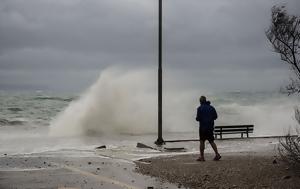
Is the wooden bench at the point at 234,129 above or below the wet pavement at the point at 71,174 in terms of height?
above

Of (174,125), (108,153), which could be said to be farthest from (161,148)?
(174,125)

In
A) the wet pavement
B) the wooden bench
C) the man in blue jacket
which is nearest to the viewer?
the wet pavement

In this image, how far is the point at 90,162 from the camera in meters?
14.3

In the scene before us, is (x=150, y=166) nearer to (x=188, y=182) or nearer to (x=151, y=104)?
(x=188, y=182)

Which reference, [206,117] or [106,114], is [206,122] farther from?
[106,114]

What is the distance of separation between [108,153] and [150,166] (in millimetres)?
4657

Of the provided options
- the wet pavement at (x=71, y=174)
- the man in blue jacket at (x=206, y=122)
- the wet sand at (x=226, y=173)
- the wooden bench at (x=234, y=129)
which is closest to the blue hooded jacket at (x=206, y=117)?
the man in blue jacket at (x=206, y=122)

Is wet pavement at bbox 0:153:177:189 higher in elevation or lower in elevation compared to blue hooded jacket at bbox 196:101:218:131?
lower

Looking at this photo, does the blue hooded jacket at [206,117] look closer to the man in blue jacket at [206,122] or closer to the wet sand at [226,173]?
the man in blue jacket at [206,122]

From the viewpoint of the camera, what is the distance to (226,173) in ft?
35.5

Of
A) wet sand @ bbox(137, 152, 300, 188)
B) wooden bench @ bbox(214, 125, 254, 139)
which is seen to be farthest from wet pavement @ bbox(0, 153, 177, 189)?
wooden bench @ bbox(214, 125, 254, 139)

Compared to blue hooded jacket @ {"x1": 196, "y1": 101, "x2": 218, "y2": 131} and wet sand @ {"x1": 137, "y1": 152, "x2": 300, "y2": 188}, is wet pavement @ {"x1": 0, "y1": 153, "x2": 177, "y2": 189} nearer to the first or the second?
wet sand @ {"x1": 137, "y1": 152, "x2": 300, "y2": 188}

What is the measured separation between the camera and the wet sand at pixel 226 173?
960 centimetres

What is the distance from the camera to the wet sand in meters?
9.60
